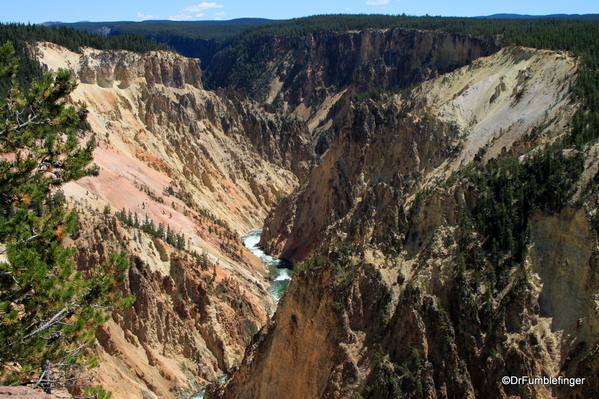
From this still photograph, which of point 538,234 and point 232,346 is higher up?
point 538,234

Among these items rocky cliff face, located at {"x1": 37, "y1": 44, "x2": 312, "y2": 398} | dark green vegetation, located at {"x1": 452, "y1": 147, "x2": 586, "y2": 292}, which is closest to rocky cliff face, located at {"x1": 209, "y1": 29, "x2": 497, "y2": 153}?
rocky cliff face, located at {"x1": 37, "y1": 44, "x2": 312, "y2": 398}

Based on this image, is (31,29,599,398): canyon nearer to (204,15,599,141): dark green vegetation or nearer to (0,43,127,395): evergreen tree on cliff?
(204,15,599,141): dark green vegetation

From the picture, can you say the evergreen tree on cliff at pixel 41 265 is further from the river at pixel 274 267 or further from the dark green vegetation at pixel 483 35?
the river at pixel 274 267

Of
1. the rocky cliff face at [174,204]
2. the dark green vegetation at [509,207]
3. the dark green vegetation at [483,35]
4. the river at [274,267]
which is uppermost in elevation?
the dark green vegetation at [483,35]

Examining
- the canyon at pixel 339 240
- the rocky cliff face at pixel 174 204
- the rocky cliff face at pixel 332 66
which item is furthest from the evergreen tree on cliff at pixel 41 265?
the rocky cliff face at pixel 332 66

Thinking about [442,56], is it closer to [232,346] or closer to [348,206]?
[348,206]

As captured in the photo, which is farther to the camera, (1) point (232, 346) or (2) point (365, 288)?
(1) point (232, 346)

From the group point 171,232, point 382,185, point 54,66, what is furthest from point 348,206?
point 54,66
